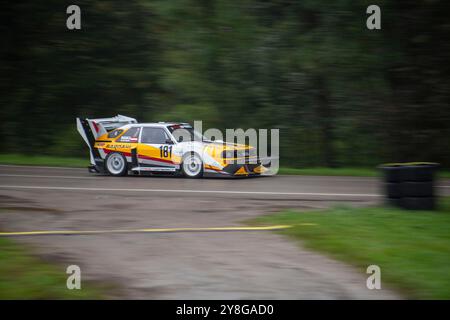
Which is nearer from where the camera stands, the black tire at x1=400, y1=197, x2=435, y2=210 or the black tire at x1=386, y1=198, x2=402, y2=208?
the black tire at x1=400, y1=197, x2=435, y2=210

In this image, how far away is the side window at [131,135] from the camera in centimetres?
1739

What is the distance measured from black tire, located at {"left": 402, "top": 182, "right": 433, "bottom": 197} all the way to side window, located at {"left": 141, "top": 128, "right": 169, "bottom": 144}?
317 inches

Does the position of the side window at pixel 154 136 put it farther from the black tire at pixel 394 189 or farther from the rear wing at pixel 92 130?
the black tire at pixel 394 189

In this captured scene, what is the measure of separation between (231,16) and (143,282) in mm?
16720

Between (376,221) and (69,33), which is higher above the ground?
(69,33)

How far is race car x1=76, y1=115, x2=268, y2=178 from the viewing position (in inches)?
641

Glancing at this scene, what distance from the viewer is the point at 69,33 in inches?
1096

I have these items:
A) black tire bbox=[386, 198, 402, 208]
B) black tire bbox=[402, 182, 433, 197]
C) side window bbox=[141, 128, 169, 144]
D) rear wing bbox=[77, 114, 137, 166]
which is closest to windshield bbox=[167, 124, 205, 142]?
side window bbox=[141, 128, 169, 144]

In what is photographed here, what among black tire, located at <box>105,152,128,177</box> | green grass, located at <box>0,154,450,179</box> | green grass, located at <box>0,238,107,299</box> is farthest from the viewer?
green grass, located at <box>0,154,450,179</box>

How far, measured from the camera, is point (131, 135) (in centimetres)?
1745

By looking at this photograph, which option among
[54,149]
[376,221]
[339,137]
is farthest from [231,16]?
[376,221]

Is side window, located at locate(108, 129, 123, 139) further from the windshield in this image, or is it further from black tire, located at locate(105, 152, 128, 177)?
the windshield
